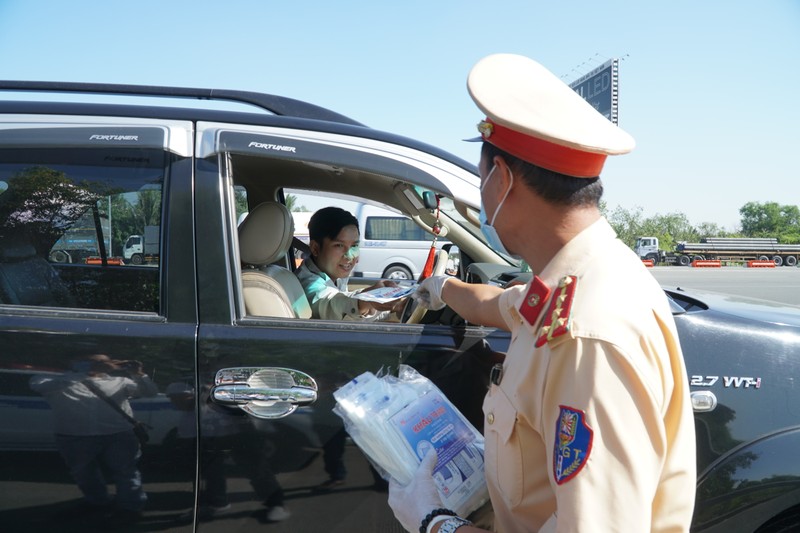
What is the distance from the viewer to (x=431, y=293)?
7.19ft

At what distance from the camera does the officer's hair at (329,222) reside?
3344mm

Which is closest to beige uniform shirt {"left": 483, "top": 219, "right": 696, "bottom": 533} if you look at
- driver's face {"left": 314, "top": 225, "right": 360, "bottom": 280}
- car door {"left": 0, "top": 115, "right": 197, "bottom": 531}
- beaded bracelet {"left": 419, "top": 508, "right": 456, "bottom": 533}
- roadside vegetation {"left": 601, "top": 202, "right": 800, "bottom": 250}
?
beaded bracelet {"left": 419, "top": 508, "right": 456, "bottom": 533}

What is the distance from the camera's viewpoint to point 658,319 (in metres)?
1.04

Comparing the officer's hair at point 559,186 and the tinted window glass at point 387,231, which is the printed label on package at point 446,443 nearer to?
the officer's hair at point 559,186

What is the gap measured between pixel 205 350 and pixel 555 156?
48.7 inches

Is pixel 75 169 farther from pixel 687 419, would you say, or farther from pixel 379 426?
pixel 687 419

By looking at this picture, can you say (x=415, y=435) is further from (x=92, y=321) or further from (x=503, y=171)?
(x=92, y=321)

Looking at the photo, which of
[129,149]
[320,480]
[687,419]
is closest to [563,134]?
[687,419]

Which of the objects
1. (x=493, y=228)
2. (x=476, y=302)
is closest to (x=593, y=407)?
(x=493, y=228)

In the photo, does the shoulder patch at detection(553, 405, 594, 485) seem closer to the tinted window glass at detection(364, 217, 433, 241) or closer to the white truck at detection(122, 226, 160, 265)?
the white truck at detection(122, 226, 160, 265)

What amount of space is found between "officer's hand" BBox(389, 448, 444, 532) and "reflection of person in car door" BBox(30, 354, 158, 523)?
0.87m

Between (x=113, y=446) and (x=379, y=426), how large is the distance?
2.83 ft

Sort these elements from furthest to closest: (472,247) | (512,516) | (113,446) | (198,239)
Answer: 1. (472,247)
2. (198,239)
3. (113,446)
4. (512,516)

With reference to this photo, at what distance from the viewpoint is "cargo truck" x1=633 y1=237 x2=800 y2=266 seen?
3916cm
